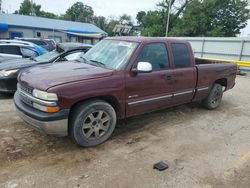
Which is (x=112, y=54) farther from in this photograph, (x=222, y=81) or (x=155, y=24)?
(x=155, y=24)

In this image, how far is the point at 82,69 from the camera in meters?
3.71

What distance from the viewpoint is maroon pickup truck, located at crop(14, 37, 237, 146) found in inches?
124

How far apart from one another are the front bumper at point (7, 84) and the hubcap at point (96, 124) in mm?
3278

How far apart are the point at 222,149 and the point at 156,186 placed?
1.69m

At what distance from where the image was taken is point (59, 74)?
3418mm

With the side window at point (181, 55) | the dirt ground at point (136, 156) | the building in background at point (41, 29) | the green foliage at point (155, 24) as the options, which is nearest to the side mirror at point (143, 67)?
the side window at point (181, 55)

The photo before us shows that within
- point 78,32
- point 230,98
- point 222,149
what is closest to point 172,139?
point 222,149

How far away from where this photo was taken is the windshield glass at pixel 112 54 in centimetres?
387

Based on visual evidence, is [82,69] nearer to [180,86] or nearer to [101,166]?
[101,166]

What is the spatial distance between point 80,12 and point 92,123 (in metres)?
85.6

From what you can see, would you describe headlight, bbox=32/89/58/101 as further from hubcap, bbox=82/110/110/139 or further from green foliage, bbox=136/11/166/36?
green foliage, bbox=136/11/166/36

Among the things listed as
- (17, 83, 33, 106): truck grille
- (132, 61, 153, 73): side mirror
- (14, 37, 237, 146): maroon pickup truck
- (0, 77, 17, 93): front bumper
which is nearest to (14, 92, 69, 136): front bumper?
(14, 37, 237, 146): maroon pickup truck

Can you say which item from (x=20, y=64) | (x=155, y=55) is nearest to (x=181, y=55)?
(x=155, y=55)

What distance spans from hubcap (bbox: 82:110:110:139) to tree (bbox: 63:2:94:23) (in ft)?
261
